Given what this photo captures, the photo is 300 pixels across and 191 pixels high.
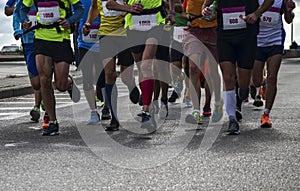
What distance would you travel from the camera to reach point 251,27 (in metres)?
8.47

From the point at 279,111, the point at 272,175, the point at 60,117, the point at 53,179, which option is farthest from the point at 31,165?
the point at 279,111

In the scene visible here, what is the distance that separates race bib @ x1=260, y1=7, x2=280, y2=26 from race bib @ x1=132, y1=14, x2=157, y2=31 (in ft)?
3.80

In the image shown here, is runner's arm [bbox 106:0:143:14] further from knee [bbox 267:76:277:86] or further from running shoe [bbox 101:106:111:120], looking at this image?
running shoe [bbox 101:106:111:120]

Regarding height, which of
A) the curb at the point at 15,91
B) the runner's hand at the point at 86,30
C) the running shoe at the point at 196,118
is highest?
the runner's hand at the point at 86,30

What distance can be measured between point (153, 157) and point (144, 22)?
7.51ft

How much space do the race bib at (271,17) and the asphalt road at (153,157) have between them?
113 cm

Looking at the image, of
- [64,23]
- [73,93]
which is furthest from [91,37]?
[64,23]

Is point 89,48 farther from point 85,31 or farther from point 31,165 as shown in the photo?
point 31,165

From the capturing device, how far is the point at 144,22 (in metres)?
8.62

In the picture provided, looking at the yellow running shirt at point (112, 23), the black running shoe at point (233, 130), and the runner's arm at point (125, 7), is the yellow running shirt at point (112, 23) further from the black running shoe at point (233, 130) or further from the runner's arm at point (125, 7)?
the black running shoe at point (233, 130)

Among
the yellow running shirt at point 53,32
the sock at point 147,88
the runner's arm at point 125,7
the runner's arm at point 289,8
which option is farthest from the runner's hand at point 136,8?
the runner's arm at point 289,8

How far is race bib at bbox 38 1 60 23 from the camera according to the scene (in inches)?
331

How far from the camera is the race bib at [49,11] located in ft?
27.6

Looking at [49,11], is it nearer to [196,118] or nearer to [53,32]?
[53,32]
